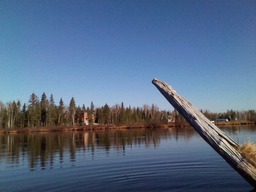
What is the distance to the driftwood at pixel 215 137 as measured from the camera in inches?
275

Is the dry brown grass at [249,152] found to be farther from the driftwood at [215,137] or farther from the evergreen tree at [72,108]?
the evergreen tree at [72,108]

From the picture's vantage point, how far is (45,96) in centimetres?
11981

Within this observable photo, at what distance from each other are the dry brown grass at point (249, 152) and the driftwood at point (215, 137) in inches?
3.7

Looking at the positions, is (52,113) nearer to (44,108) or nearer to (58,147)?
(44,108)

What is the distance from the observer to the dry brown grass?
705 centimetres

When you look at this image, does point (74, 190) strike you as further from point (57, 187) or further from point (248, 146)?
point (248, 146)

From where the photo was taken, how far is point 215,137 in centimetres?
705

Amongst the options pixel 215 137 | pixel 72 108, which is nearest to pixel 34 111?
pixel 72 108

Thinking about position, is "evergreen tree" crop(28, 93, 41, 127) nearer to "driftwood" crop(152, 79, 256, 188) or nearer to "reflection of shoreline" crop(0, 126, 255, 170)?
"reflection of shoreline" crop(0, 126, 255, 170)

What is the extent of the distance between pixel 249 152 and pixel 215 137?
1107mm

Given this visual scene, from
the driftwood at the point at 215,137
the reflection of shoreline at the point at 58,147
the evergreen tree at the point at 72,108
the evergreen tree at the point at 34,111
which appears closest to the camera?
the driftwood at the point at 215,137

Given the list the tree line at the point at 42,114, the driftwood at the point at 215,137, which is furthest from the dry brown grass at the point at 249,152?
the tree line at the point at 42,114

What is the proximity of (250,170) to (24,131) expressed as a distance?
93.9 m

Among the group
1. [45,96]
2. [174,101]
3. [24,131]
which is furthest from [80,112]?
[174,101]
